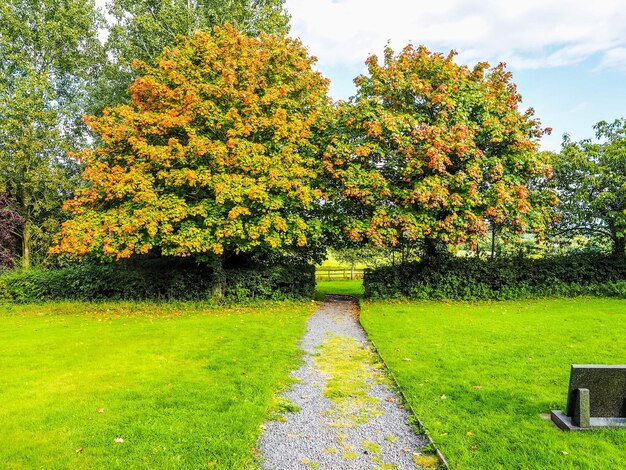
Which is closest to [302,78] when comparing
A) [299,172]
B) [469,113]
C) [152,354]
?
[299,172]

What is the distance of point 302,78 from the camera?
19.6m

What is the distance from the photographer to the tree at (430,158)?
17.3 metres

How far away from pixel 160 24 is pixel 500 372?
27.6m

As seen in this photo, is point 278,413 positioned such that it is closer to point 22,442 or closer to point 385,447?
point 385,447

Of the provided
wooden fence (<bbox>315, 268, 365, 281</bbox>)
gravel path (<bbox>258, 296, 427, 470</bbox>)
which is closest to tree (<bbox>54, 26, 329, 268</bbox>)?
gravel path (<bbox>258, 296, 427, 470</bbox>)

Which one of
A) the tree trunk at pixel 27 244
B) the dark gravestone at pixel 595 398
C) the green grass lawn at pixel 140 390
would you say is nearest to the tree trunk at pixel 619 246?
the green grass lawn at pixel 140 390

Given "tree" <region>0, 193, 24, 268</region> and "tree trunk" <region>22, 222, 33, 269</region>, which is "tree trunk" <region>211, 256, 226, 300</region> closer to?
"tree trunk" <region>22, 222, 33, 269</region>

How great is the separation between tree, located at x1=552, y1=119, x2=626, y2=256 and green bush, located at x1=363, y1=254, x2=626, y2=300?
2147 mm

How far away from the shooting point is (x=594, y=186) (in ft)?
69.9

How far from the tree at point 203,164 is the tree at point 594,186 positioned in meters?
14.2

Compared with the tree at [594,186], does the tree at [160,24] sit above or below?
above

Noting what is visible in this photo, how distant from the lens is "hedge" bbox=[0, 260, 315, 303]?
63.7 feet

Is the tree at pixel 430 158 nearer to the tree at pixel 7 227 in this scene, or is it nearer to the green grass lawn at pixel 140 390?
the green grass lawn at pixel 140 390

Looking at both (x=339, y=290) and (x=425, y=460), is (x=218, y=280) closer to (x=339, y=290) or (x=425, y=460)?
(x=339, y=290)
